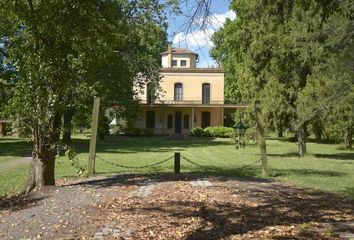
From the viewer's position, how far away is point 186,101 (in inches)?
2457

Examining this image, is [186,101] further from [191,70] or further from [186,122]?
[191,70]

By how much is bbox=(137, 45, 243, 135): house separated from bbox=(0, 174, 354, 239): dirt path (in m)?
48.6

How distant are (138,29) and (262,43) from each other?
841 cm

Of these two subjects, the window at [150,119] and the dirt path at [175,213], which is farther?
the window at [150,119]

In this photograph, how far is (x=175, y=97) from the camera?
207 ft

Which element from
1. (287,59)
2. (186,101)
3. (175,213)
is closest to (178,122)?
(186,101)

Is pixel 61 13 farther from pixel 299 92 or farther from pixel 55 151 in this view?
pixel 299 92

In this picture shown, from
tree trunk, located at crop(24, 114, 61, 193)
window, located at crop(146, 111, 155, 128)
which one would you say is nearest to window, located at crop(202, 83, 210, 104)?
window, located at crop(146, 111, 155, 128)

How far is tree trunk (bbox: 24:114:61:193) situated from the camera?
13.0 metres

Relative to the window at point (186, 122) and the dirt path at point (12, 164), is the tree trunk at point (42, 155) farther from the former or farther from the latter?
the window at point (186, 122)

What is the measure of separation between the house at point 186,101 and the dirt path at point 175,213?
48609 mm

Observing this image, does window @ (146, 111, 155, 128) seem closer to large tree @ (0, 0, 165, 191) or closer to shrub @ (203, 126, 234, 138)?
shrub @ (203, 126, 234, 138)

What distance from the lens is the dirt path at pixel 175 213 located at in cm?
809

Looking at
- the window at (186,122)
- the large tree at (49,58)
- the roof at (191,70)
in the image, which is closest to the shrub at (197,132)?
the window at (186,122)
